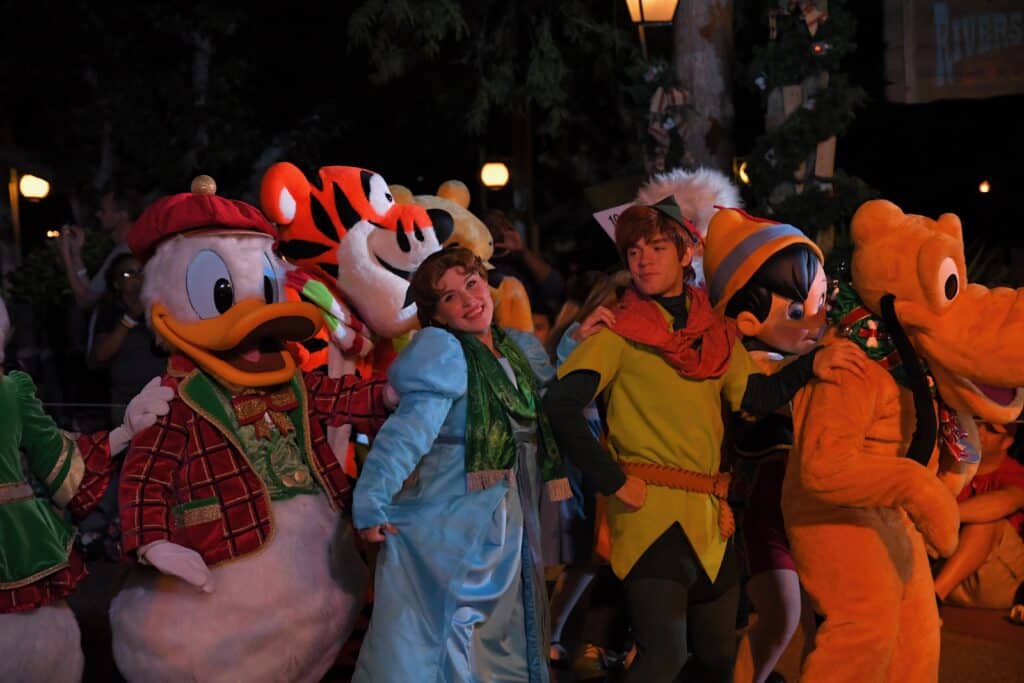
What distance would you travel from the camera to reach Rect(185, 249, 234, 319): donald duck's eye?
14.3 ft

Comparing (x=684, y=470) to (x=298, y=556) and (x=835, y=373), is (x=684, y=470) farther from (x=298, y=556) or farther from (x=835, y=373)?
(x=298, y=556)

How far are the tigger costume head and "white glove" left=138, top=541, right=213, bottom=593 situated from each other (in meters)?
1.85

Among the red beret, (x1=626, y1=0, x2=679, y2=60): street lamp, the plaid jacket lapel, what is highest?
(x1=626, y1=0, x2=679, y2=60): street lamp

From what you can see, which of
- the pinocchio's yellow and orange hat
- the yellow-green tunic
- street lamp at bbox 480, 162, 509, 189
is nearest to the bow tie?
the yellow-green tunic

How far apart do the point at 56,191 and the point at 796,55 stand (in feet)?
46.4

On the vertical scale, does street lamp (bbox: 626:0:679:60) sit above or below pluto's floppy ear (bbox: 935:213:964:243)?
above

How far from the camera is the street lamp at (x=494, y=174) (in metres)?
15.1

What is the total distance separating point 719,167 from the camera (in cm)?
968

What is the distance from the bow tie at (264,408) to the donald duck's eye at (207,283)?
280mm

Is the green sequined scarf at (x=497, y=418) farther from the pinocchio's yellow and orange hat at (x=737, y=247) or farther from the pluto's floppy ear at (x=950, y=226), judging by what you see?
the pluto's floppy ear at (x=950, y=226)

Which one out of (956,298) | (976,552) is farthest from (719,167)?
(956,298)

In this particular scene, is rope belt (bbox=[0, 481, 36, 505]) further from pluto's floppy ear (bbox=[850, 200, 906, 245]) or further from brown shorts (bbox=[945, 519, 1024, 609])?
brown shorts (bbox=[945, 519, 1024, 609])

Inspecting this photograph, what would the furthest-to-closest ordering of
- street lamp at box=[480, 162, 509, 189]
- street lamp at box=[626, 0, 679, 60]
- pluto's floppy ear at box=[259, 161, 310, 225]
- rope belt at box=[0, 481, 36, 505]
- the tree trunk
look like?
street lamp at box=[480, 162, 509, 189] → the tree trunk → street lamp at box=[626, 0, 679, 60] → pluto's floppy ear at box=[259, 161, 310, 225] → rope belt at box=[0, 481, 36, 505]

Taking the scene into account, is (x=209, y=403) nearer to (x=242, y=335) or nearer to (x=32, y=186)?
(x=242, y=335)
